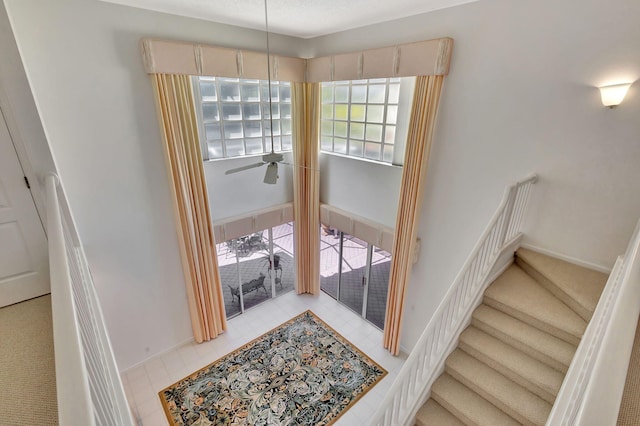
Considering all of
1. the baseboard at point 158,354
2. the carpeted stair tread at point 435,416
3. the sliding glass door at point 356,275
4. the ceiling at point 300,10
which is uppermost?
the ceiling at point 300,10

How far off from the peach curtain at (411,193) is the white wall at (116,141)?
2866 mm

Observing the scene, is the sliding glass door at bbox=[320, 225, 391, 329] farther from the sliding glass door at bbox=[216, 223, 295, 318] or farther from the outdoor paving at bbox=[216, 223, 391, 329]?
the sliding glass door at bbox=[216, 223, 295, 318]

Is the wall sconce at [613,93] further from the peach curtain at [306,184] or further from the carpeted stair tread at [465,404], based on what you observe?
the peach curtain at [306,184]

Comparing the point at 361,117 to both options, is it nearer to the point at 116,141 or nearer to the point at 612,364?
the point at 116,141

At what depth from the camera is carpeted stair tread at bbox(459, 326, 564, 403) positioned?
2.40m

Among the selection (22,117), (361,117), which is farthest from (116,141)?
(361,117)

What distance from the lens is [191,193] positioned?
457cm

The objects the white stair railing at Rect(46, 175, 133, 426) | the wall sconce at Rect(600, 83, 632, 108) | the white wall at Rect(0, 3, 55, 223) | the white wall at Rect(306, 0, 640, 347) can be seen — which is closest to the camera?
the white stair railing at Rect(46, 175, 133, 426)

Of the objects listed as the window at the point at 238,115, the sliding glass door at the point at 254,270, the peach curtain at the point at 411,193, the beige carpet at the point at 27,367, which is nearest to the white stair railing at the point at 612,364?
the beige carpet at the point at 27,367

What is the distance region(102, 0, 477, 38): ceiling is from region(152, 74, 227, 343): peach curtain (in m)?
0.85

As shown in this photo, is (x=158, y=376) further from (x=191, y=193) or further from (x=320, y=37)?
(x=320, y=37)

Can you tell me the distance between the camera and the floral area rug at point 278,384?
421 cm

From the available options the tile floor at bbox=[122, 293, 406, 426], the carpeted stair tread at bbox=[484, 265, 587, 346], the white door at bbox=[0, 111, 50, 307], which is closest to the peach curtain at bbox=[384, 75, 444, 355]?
the tile floor at bbox=[122, 293, 406, 426]

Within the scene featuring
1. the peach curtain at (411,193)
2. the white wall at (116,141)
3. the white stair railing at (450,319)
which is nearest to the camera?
the white stair railing at (450,319)
